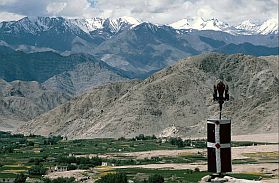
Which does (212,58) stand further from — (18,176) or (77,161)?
(18,176)

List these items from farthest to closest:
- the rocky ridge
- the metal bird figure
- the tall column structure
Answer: the rocky ridge < the metal bird figure < the tall column structure

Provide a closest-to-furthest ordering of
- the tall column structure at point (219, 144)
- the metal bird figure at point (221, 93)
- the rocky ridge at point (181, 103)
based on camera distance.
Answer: the tall column structure at point (219, 144) < the metal bird figure at point (221, 93) < the rocky ridge at point (181, 103)

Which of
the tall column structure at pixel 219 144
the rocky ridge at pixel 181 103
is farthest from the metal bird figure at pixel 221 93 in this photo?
the rocky ridge at pixel 181 103

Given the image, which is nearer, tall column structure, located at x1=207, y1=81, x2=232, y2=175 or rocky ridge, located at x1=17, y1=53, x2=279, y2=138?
tall column structure, located at x1=207, y1=81, x2=232, y2=175

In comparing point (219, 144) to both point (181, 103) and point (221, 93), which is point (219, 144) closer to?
point (221, 93)

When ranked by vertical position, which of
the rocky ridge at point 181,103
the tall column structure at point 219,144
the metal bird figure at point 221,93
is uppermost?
the rocky ridge at point 181,103

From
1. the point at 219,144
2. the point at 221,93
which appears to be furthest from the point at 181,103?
the point at 219,144

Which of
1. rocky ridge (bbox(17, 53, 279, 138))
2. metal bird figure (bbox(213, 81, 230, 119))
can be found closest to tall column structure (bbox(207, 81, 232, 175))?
metal bird figure (bbox(213, 81, 230, 119))

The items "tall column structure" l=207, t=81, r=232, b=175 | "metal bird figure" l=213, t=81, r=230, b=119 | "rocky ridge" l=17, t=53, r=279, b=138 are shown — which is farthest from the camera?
"rocky ridge" l=17, t=53, r=279, b=138

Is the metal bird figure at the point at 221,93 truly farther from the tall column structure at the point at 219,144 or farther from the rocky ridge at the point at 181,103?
the rocky ridge at the point at 181,103

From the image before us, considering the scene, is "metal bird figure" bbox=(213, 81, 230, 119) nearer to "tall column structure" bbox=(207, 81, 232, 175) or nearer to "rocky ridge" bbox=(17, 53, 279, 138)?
"tall column structure" bbox=(207, 81, 232, 175)

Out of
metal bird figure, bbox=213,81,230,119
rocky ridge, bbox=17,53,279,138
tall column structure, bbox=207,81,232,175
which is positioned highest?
rocky ridge, bbox=17,53,279,138

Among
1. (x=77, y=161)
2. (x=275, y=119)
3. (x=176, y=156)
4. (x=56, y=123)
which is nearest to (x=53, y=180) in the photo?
(x=77, y=161)

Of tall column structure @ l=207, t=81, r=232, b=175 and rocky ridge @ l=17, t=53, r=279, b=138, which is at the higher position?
rocky ridge @ l=17, t=53, r=279, b=138
